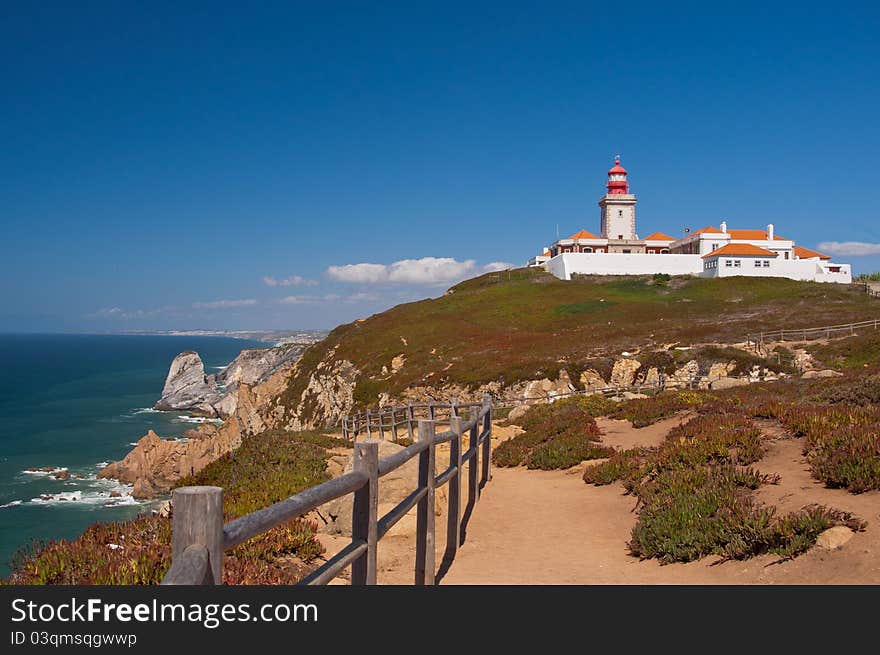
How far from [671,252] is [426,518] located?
9353 cm

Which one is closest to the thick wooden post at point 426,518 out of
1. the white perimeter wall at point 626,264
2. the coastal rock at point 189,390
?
the white perimeter wall at point 626,264

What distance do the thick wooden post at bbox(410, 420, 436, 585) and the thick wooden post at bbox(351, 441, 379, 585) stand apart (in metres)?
2.08

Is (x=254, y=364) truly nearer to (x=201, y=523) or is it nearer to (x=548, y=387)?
(x=548, y=387)

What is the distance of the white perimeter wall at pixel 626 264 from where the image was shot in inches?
3260

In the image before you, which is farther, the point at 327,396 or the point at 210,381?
the point at 210,381

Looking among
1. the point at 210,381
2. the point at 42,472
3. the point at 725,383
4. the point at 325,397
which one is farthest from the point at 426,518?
the point at 210,381

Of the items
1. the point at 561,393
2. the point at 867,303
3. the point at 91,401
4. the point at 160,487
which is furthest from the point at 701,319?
the point at 91,401

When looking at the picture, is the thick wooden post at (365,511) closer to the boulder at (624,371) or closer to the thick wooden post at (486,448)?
the thick wooden post at (486,448)

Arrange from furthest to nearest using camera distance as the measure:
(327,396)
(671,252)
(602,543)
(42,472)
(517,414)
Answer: (671,252) → (327,396) → (42,472) → (517,414) → (602,543)

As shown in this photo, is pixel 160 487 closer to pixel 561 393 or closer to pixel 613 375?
pixel 561 393

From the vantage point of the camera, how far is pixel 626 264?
278 feet

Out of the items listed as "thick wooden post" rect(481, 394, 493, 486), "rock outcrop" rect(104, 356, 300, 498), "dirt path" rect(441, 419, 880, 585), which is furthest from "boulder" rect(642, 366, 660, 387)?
"rock outcrop" rect(104, 356, 300, 498)

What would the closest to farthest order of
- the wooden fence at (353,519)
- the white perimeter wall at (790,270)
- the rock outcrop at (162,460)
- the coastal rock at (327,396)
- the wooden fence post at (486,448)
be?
the wooden fence at (353,519), the wooden fence post at (486,448), the rock outcrop at (162,460), the coastal rock at (327,396), the white perimeter wall at (790,270)
